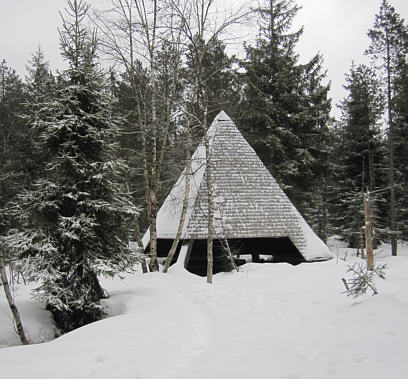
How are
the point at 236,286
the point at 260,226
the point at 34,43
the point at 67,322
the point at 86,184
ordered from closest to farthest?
the point at 67,322, the point at 86,184, the point at 236,286, the point at 260,226, the point at 34,43

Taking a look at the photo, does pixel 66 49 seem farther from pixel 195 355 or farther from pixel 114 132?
pixel 195 355

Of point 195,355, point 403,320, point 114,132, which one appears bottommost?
point 195,355

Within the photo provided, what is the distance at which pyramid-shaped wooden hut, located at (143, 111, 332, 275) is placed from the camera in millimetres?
11250

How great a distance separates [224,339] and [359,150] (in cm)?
2157

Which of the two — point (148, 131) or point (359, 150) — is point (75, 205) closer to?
point (148, 131)

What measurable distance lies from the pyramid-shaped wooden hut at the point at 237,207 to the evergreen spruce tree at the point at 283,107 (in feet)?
17.9

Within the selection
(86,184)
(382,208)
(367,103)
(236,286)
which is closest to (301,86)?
(367,103)

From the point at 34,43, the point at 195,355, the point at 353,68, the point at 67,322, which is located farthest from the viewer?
the point at 353,68

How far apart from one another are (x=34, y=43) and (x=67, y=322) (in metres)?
20.3

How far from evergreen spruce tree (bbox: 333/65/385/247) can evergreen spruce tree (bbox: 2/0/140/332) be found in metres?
17.9

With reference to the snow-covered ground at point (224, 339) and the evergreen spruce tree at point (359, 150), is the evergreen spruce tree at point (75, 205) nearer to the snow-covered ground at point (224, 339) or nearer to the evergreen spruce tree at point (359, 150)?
the snow-covered ground at point (224, 339)

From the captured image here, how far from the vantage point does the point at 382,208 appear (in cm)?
2220

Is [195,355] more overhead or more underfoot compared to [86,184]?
more underfoot

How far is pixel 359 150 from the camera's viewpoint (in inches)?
884
